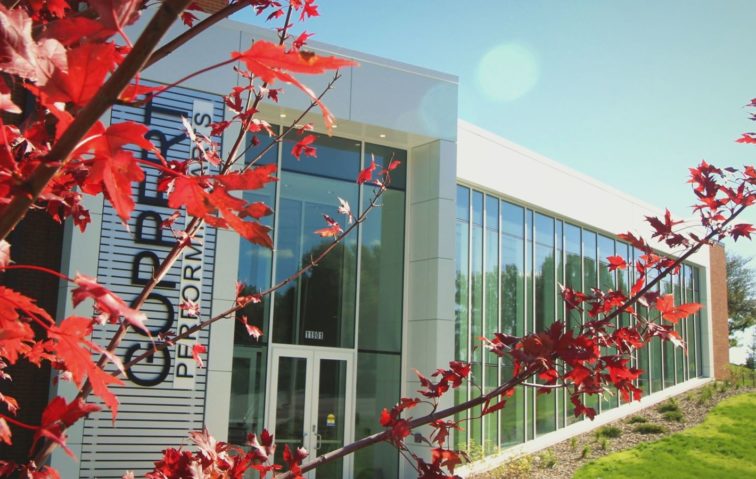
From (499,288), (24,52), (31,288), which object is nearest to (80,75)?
(24,52)

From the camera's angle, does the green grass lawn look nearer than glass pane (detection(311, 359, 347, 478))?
No

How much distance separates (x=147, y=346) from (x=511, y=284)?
886 centimetres

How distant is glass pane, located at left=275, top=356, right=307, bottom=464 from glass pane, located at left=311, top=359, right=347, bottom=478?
0.32 metres

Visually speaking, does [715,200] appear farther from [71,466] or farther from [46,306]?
[46,306]

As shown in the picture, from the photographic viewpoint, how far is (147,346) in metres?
9.43

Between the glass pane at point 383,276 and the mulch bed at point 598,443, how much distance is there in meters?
3.13

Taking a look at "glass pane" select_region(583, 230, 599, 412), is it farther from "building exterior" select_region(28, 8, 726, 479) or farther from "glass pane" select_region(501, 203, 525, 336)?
"glass pane" select_region(501, 203, 525, 336)

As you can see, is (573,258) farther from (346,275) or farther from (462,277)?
(346,275)

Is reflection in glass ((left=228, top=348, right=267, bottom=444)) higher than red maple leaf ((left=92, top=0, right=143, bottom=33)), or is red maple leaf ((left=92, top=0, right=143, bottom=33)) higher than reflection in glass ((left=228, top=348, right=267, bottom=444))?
red maple leaf ((left=92, top=0, right=143, bottom=33))

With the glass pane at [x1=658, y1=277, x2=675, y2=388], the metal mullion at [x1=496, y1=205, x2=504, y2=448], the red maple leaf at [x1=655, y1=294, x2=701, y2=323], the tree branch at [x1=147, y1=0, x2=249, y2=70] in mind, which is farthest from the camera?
the glass pane at [x1=658, y1=277, x2=675, y2=388]

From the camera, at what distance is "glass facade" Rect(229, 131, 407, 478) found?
37.5ft

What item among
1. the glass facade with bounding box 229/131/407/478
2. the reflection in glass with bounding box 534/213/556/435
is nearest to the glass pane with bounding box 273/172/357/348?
the glass facade with bounding box 229/131/407/478

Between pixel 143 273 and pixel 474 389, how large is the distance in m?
7.80

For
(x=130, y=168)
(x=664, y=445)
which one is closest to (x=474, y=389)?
(x=664, y=445)
